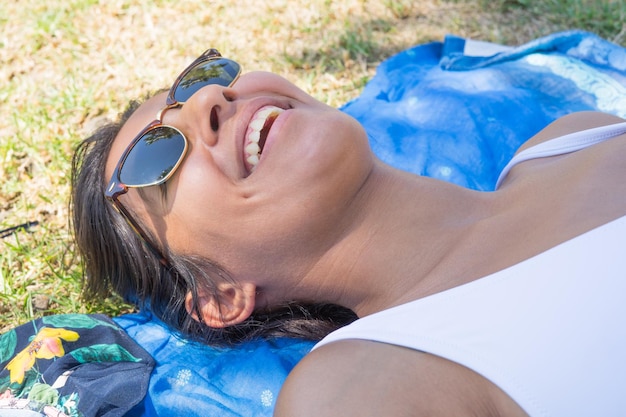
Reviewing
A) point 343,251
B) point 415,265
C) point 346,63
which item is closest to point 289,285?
point 343,251

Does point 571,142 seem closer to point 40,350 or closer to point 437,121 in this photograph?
point 437,121

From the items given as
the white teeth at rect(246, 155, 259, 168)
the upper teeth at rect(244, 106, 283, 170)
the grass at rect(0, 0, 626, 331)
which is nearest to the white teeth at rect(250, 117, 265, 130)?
the upper teeth at rect(244, 106, 283, 170)

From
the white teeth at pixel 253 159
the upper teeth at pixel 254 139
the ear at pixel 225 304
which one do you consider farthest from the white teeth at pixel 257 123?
the ear at pixel 225 304

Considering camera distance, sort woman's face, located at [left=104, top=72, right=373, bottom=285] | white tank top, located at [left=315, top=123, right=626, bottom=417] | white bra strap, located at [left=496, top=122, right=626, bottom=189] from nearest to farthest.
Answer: white tank top, located at [left=315, top=123, right=626, bottom=417] → woman's face, located at [left=104, top=72, right=373, bottom=285] → white bra strap, located at [left=496, top=122, right=626, bottom=189]

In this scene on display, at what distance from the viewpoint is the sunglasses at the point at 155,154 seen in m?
2.17

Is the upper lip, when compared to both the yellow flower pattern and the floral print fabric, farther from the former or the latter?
the yellow flower pattern

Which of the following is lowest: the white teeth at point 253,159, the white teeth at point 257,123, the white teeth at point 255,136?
the white teeth at point 253,159

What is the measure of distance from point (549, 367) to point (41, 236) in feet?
8.75

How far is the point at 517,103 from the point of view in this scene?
11.3 ft

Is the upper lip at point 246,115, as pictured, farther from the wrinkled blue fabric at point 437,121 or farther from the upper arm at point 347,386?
the wrinkled blue fabric at point 437,121

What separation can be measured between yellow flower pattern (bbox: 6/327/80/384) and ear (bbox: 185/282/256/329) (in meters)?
0.59

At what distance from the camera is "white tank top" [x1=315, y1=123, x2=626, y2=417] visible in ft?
5.47

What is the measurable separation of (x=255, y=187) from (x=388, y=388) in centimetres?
77

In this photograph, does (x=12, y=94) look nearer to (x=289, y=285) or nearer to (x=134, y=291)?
(x=134, y=291)
